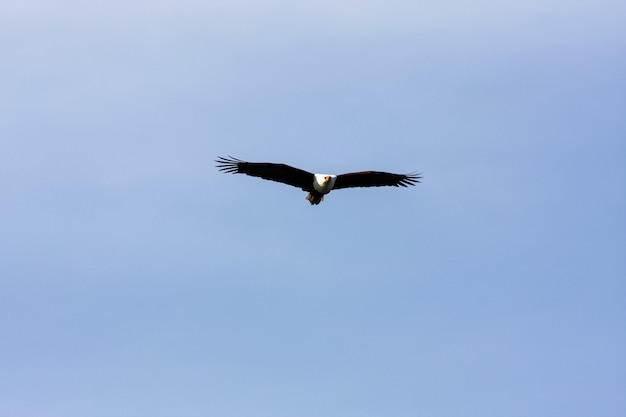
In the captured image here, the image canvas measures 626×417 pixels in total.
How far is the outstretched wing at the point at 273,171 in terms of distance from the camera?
5431 cm

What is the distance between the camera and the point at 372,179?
188 ft

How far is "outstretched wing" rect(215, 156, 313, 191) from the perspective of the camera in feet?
178

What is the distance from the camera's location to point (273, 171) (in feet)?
179

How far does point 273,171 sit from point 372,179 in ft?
18.1

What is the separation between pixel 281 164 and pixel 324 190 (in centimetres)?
251

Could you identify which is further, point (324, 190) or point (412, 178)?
point (412, 178)

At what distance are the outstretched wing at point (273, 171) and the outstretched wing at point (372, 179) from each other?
1.89 meters

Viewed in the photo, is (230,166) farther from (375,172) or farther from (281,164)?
(375,172)

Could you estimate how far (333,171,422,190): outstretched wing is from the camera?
5616 cm

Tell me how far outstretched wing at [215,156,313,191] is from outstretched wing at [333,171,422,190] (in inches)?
74.2

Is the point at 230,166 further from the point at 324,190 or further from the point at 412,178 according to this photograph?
the point at 412,178

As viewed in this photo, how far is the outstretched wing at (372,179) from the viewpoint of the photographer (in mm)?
56156

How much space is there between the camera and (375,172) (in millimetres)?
56938

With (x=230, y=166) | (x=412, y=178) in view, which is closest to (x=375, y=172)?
(x=412, y=178)
